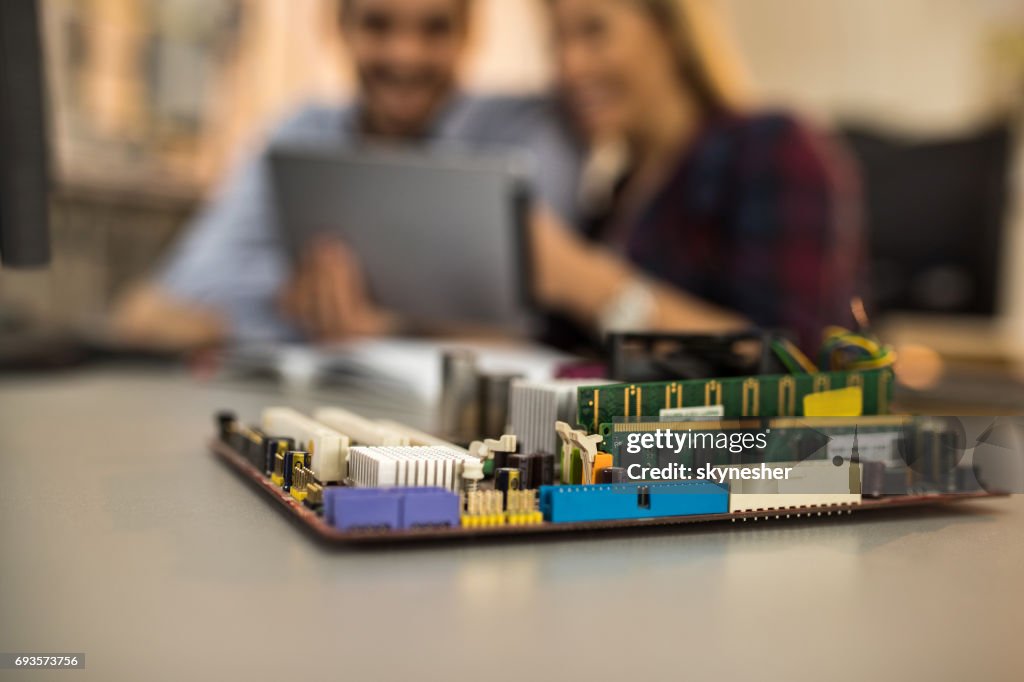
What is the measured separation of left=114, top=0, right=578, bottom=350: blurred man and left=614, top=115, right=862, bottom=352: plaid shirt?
0.37 metres

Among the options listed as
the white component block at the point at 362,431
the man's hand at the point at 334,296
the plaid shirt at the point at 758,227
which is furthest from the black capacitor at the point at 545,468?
the plaid shirt at the point at 758,227

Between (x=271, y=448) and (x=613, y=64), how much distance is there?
2.24 metres

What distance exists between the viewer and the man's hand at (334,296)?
2.00 meters

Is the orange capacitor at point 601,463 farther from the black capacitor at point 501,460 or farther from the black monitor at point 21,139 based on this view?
the black monitor at point 21,139

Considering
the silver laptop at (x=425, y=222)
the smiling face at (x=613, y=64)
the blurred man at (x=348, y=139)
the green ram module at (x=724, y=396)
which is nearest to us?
the green ram module at (x=724, y=396)

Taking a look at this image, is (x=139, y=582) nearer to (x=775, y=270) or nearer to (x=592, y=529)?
(x=592, y=529)

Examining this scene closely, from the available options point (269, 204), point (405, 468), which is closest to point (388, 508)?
A: point (405, 468)

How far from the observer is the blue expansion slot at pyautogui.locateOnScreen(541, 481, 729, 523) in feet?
2.03

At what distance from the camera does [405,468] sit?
60 cm

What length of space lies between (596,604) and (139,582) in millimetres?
258

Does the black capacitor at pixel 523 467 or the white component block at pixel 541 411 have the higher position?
the white component block at pixel 541 411

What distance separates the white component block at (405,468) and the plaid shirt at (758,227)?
5.92 ft

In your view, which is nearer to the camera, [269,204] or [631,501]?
[631,501]

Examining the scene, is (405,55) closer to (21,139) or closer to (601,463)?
(21,139)
